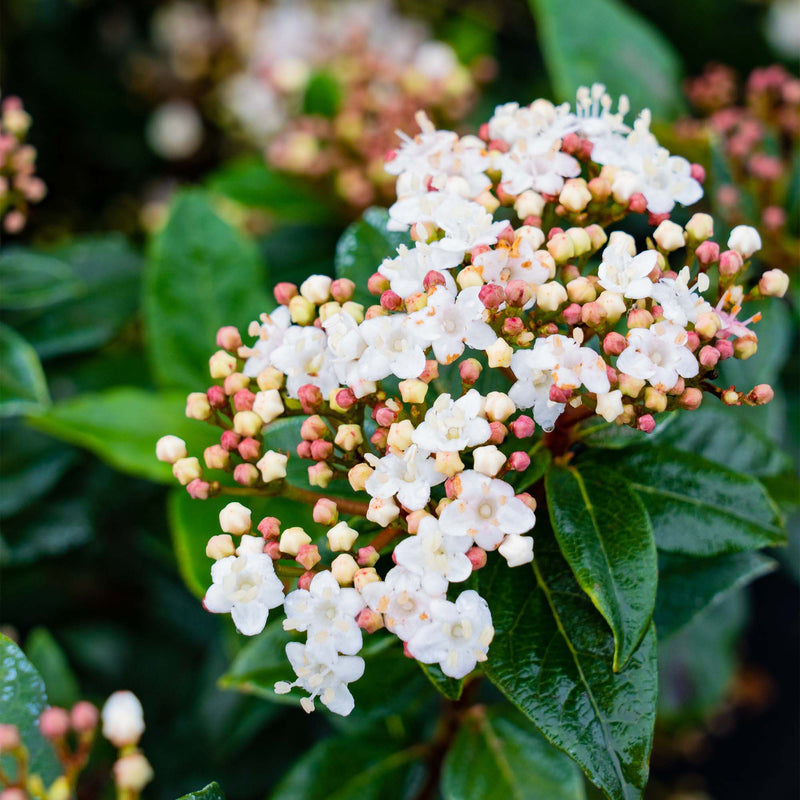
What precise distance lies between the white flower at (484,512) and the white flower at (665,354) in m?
0.15

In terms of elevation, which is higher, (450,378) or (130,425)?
(450,378)

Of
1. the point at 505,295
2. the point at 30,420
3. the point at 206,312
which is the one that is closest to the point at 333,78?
the point at 206,312

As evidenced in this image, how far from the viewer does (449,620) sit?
67 centimetres

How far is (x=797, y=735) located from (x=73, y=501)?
6.05 feet

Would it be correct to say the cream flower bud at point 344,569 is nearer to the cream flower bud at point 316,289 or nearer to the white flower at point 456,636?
the white flower at point 456,636

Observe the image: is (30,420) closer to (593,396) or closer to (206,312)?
(206,312)

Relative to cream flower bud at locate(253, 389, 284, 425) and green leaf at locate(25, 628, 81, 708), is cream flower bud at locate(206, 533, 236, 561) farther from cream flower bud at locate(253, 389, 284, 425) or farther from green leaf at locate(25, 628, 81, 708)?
green leaf at locate(25, 628, 81, 708)

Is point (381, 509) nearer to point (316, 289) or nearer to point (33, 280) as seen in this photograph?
point (316, 289)

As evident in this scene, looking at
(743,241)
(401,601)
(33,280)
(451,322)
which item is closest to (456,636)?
(401,601)

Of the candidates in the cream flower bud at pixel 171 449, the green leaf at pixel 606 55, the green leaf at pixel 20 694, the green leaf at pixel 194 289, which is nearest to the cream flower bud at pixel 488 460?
the cream flower bud at pixel 171 449

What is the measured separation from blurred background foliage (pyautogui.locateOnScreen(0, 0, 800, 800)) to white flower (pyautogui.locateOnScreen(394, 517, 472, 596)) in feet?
1.15

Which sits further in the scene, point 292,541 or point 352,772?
point 352,772

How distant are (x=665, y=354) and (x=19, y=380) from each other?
92cm

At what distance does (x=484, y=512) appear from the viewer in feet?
2.29
